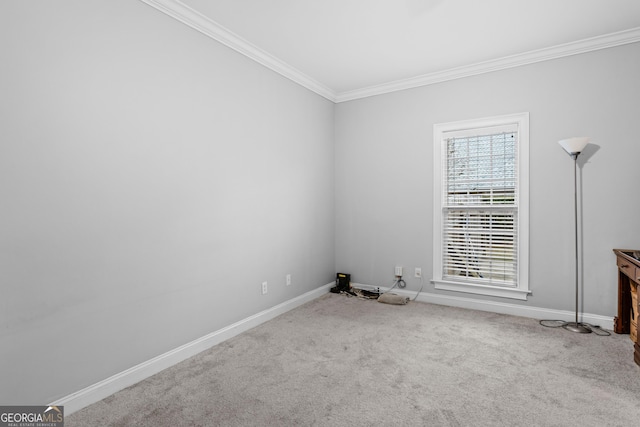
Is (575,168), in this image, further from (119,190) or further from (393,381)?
(119,190)

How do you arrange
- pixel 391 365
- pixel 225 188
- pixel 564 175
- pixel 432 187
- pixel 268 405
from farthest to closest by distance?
pixel 432 187 < pixel 564 175 < pixel 225 188 < pixel 391 365 < pixel 268 405

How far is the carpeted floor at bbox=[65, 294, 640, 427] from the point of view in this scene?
77.8 inches

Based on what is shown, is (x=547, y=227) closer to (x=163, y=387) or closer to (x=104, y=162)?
(x=163, y=387)

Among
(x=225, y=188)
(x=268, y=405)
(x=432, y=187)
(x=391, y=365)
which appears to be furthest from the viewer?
(x=432, y=187)

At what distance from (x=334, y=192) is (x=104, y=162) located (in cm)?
309

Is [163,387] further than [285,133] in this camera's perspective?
No

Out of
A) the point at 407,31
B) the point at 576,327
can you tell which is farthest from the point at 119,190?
the point at 576,327

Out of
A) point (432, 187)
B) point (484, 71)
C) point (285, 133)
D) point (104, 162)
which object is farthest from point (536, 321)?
point (104, 162)

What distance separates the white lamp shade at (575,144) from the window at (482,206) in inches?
17.6

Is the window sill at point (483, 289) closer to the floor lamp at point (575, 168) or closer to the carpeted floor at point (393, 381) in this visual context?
the carpeted floor at point (393, 381)

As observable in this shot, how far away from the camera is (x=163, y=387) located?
231 centimetres

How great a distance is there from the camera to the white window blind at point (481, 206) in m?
3.76

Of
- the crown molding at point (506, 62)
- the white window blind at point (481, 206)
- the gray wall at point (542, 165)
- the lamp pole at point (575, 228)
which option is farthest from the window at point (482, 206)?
the crown molding at point (506, 62)

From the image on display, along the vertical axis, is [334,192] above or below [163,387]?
above
